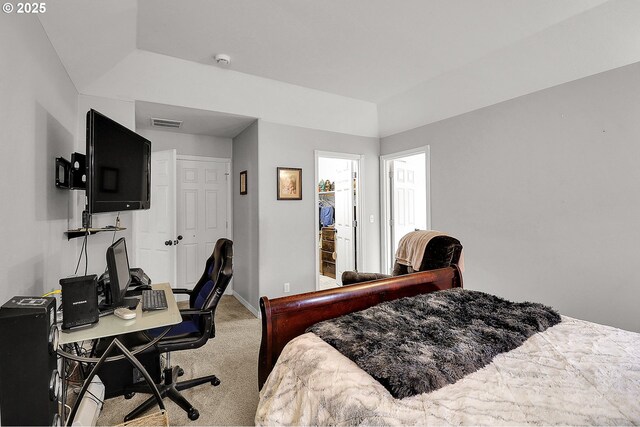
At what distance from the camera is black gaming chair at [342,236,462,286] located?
2.64 m

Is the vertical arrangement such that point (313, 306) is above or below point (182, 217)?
below

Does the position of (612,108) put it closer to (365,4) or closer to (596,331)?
(596,331)

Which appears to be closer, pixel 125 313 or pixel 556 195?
pixel 125 313

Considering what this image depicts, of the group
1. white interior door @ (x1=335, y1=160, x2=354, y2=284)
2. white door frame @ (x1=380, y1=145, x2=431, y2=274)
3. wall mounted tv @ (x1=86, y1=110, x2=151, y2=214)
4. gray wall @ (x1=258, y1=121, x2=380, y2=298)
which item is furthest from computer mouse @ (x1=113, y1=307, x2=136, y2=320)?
white door frame @ (x1=380, y1=145, x2=431, y2=274)

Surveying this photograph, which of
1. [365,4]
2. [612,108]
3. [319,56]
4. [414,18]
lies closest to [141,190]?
[319,56]

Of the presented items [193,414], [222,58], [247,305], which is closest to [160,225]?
[247,305]

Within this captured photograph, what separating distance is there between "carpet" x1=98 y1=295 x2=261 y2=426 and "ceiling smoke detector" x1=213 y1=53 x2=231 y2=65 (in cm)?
291

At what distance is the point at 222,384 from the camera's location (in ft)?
7.34

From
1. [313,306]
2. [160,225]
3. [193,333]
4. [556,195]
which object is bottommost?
[193,333]

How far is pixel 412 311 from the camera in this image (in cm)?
177

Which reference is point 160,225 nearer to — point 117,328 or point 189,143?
point 189,143

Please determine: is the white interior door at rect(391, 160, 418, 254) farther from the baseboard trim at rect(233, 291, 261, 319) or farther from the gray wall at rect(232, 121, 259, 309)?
the baseboard trim at rect(233, 291, 261, 319)

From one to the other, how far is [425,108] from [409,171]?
119cm

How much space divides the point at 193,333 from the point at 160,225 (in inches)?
90.6
